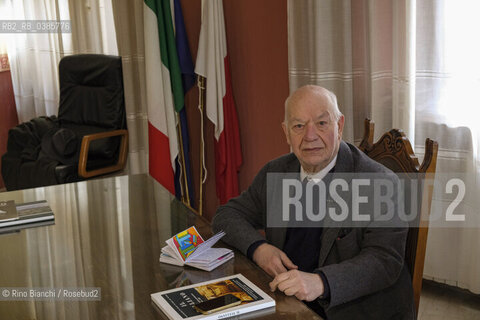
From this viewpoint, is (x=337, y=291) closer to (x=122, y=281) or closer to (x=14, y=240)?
(x=122, y=281)

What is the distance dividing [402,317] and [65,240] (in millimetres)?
1035

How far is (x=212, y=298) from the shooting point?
149cm

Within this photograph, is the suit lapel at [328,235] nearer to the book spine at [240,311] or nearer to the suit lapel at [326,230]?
the suit lapel at [326,230]

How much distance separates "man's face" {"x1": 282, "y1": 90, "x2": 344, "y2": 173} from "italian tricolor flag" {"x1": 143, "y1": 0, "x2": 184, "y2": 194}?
2300 millimetres

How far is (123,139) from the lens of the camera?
4.59 meters

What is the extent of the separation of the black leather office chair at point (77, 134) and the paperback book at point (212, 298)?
2.88 meters

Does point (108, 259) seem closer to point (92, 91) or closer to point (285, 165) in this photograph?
point (285, 165)

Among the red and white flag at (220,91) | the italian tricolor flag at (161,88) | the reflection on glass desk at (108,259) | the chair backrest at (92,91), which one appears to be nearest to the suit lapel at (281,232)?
the reflection on glass desk at (108,259)

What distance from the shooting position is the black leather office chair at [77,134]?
4.34m

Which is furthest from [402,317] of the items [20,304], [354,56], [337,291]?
[354,56]

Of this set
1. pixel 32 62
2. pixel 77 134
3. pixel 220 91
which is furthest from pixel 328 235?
pixel 32 62

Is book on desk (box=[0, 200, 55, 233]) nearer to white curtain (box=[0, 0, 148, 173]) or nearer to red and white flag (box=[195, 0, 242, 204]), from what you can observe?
red and white flag (box=[195, 0, 242, 204])

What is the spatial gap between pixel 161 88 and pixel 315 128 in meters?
2.36

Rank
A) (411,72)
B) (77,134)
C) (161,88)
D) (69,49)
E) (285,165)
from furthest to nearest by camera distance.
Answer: (69,49), (77,134), (161,88), (411,72), (285,165)
